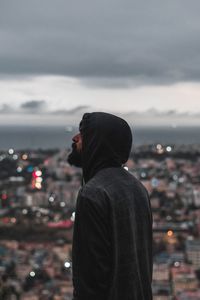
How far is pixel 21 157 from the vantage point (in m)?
27.1

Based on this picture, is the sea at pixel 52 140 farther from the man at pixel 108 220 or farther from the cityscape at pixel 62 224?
the man at pixel 108 220

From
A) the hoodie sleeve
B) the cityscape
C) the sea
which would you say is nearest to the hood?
the hoodie sleeve

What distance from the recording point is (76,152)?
5.26 ft

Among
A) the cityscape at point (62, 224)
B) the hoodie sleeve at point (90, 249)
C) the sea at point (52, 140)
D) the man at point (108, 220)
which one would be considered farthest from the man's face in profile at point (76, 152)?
the sea at point (52, 140)

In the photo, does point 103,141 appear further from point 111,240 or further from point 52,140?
point 52,140

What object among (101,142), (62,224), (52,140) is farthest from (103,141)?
(52,140)

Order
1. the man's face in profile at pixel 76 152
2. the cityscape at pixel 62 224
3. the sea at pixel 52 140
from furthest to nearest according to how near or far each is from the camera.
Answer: the sea at pixel 52 140, the cityscape at pixel 62 224, the man's face in profile at pixel 76 152

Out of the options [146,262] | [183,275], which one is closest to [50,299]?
[183,275]

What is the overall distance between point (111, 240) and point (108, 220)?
0.04 m

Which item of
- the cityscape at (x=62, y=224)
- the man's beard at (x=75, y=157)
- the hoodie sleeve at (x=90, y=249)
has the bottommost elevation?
the cityscape at (x=62, y=224)

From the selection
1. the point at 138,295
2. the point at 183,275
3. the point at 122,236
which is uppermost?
the point at 122,236

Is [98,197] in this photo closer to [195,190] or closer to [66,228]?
[66,228]

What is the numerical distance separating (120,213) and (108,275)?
12 centimetres

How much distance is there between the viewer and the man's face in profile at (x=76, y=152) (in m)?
1.59
